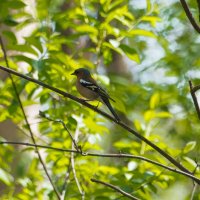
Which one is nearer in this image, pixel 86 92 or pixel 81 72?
pixel 86 92

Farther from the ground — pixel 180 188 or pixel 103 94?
pixel 180 188

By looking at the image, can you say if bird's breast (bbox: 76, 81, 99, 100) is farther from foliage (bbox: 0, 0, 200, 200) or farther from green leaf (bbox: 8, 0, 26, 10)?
green leaf (bbox: 8, 0, 26, 10)

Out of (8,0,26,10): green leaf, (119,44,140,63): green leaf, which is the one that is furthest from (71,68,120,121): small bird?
(8,0,26,10): green leaf

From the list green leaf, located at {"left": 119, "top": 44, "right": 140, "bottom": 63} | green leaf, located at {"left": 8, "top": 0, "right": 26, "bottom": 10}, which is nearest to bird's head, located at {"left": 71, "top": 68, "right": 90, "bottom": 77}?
green leaf, located at {"left": 119, "top": 44, "right": 140, "bottom": 63}

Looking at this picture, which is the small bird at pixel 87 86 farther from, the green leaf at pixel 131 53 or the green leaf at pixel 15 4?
the green leaf at pixel 15 4

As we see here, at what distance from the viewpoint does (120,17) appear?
A: 428cm

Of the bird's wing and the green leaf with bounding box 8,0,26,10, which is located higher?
the green leaf with bounding box 8,0,26,10

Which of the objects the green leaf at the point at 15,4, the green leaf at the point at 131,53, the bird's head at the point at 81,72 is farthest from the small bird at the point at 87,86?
the green leaf at the point at 15,4

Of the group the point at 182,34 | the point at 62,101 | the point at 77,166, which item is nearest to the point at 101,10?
the point at 62,101

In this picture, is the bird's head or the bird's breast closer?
the bird's breast

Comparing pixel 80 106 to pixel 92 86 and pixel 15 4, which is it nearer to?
pixel 92 86

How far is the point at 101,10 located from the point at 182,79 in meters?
1.45

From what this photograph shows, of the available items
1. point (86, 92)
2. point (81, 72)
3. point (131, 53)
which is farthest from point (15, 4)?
point (131, 53)

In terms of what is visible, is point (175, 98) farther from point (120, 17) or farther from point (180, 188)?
point (180, 188)
